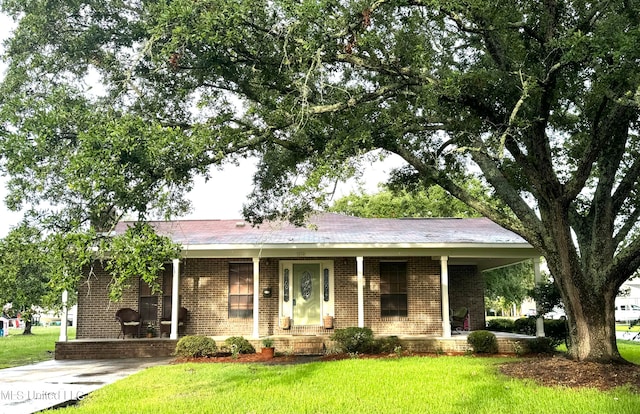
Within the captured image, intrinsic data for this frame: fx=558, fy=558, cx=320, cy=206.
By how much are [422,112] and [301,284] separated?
730cm

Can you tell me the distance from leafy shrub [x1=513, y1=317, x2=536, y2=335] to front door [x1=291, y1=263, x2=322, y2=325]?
6362mm

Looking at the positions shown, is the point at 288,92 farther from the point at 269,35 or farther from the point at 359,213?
the point at 359,213

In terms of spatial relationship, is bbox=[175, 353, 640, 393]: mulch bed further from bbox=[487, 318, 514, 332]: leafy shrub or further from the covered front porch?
bbox=[487, 318, 514, 332]: leafy shrub

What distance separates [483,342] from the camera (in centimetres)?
1386

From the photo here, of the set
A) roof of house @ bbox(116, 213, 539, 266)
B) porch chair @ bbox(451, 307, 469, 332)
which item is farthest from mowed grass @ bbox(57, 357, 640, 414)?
porch chair @ bbox(451, 307, 469, 332)

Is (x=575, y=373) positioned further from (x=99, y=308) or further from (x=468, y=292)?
(x=99, y=308)

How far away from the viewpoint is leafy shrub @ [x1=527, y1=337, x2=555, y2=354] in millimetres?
13969

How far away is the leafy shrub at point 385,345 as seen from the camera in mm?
13514

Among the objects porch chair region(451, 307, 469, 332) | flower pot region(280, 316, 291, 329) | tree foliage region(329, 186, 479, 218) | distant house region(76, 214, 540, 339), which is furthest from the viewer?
tree foliage region(329, 186, 479, 218)

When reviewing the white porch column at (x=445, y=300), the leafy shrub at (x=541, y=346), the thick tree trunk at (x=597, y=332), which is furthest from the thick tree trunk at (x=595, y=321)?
the white porch column at (x=445, y=300)

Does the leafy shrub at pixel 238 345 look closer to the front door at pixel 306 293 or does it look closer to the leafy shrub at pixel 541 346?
the front door at pixel 306 293

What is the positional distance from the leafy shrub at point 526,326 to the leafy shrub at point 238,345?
8413 millimetres

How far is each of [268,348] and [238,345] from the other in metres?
0.79

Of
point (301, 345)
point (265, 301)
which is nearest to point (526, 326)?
point (301, 345)
